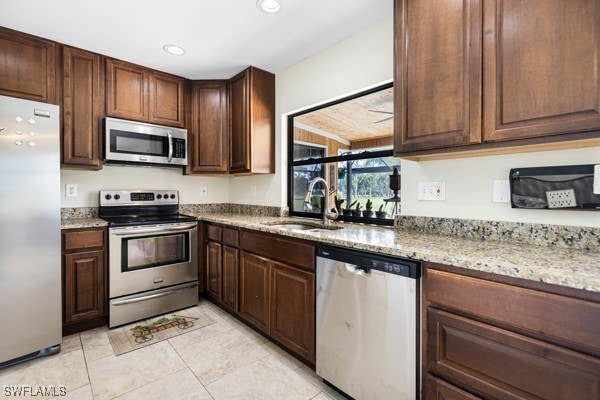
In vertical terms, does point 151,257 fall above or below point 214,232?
below

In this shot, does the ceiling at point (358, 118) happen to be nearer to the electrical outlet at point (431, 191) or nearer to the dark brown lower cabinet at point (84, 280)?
the electrical outlet at point (431, 191)

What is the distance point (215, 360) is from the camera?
6.50 feet

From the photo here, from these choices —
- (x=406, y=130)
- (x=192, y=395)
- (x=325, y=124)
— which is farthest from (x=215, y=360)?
(x=325, y=124)

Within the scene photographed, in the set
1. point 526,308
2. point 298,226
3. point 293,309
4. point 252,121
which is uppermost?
point 252,121

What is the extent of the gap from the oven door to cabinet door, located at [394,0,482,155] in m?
2.17

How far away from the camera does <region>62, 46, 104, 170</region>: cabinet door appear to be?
93.9 inches

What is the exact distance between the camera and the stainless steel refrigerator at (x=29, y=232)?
5.99ft

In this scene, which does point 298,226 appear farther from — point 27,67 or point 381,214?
point 27,67

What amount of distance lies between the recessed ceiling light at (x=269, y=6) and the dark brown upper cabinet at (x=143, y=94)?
5.05ft

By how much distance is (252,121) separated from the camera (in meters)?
2.88

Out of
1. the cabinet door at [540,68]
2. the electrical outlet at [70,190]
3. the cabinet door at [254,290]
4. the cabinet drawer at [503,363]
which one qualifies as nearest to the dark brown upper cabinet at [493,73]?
the cabinet door at [540,68]

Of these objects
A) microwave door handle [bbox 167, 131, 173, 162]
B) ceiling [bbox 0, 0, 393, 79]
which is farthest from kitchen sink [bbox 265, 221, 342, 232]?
ceiling [bbox 0, 0, 393, 79]

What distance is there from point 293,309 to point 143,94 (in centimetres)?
247

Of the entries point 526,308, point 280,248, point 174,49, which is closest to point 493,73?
point 526,308
